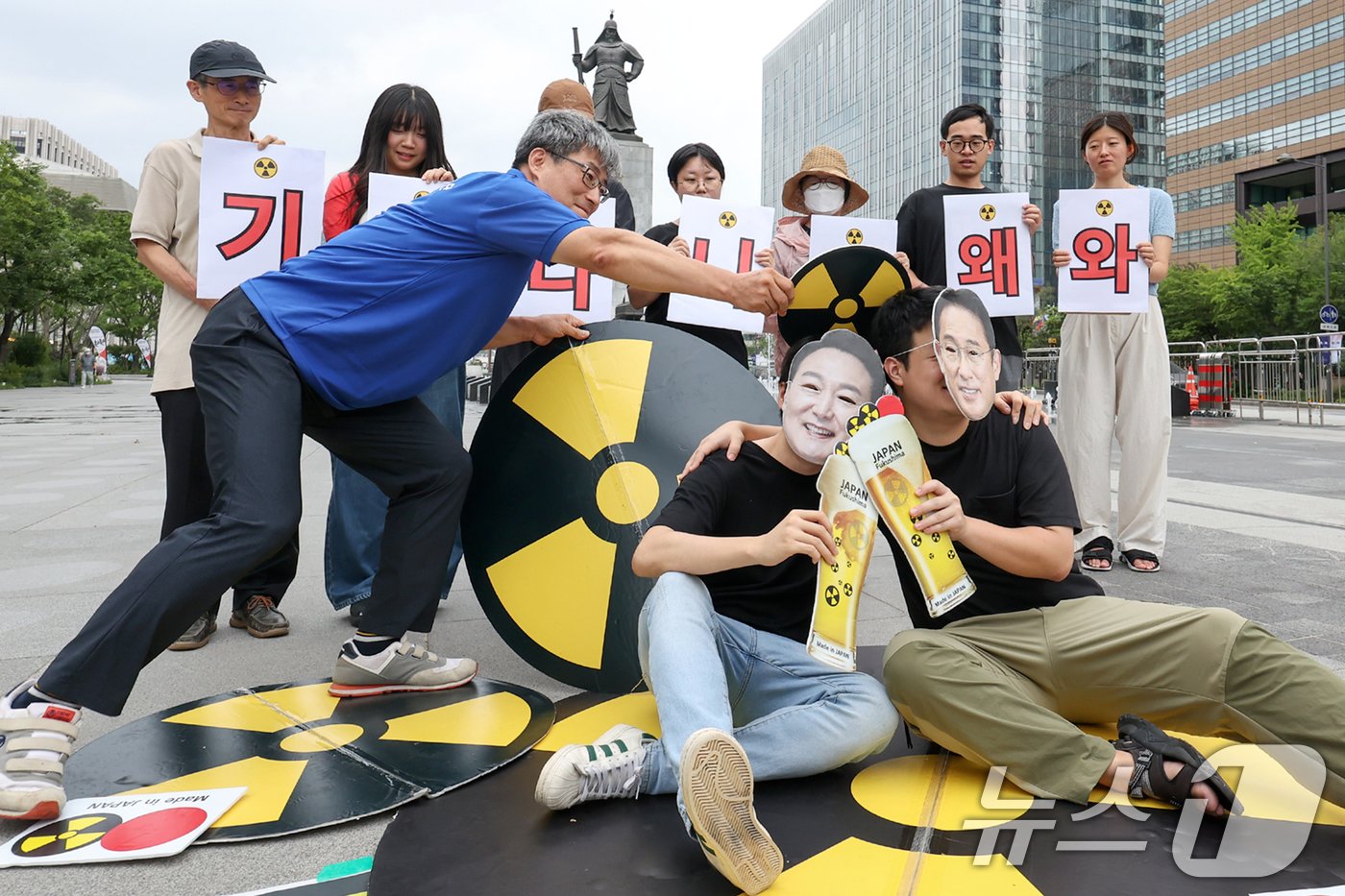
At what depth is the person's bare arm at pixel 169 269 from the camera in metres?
3.32

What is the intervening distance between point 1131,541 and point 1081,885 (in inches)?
130

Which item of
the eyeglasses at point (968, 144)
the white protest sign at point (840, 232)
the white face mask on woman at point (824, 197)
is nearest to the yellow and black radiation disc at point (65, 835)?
the white protest sign at point (840, 232)

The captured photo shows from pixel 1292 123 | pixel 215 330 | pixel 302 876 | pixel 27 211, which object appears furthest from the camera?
pixel 1292 123

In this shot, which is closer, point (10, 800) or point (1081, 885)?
point (1081, 885)

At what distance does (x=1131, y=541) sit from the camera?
4.58 meters

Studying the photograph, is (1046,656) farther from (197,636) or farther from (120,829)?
(197,636)

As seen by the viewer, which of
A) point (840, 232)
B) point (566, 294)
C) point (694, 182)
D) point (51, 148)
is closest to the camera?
point (566, 294)

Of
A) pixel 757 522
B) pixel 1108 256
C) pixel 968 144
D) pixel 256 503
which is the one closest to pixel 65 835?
pixel 256 503

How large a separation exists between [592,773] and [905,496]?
0.91 metres

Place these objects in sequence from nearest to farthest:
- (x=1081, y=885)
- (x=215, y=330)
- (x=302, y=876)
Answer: (x=1081, y=885) → (x=302, y=876) → (x=215, y=330)

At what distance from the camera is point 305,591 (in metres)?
4.35

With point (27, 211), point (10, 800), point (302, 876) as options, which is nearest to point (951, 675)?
point (302, 876)

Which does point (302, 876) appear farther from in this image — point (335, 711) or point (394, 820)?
point (335, 711)

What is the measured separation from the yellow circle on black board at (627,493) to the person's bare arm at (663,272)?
2.11 feet
